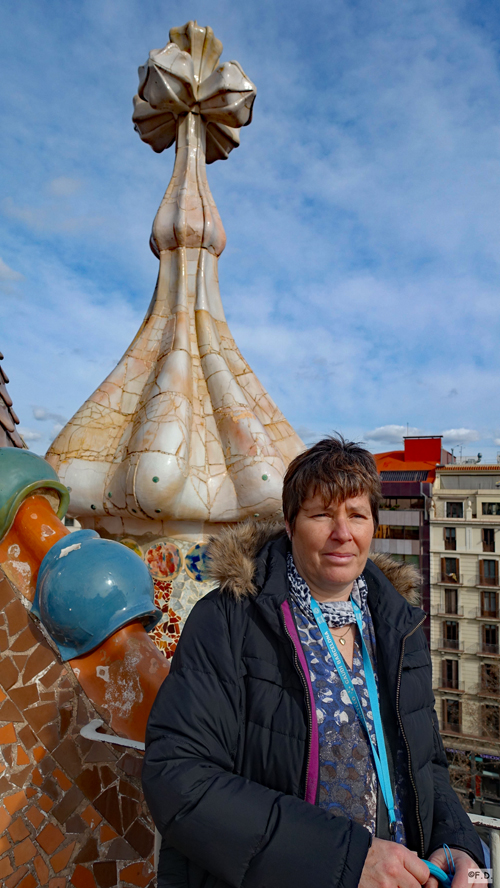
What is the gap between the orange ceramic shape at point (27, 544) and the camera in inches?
81.5

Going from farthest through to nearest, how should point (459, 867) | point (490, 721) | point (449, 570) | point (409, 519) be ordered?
point (409, 519) → point (449, 570) → point (490, 721) → point (459, 867)

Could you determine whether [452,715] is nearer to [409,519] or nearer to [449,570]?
[449,570]

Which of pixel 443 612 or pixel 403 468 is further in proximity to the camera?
pixel 403 468

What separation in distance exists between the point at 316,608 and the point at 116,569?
939 millimetres

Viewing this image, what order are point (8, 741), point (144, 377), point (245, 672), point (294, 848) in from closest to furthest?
point (294, 848) → point (245, 672) → point (8, 741) → point (144, 377)

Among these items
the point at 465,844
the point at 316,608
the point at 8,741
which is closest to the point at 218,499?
the point at 8,741

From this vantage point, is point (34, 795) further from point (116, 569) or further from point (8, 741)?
point (116, 569)

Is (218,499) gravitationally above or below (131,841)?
above

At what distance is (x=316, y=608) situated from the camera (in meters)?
1.28

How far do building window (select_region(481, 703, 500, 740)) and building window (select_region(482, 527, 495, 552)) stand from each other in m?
4.07

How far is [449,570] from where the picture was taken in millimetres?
15758

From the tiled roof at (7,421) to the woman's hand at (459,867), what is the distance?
2341 millimetres

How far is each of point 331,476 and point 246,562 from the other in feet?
0.90

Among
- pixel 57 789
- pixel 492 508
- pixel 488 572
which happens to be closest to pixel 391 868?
pixel 57 789
